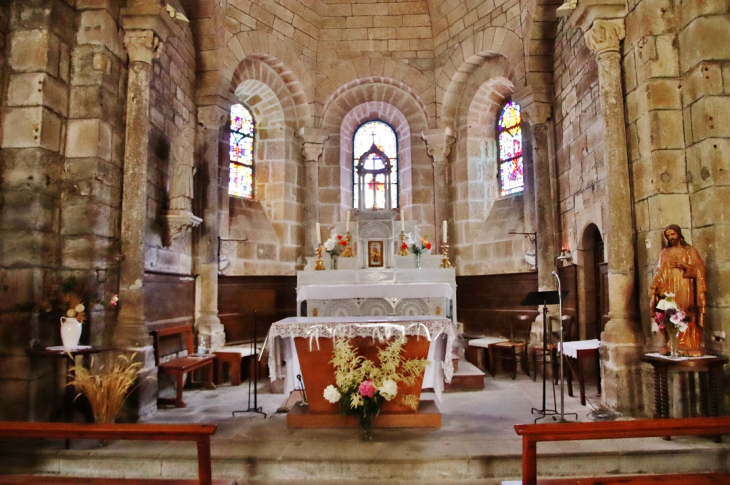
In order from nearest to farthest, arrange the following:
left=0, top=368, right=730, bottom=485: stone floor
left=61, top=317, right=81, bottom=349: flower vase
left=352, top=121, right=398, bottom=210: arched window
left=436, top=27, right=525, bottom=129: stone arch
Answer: left=0, top=368, right=730, bottom=485: stone floor → left=61, top=317, right=81, bottom=349: flower vase → left=436, top=27, right=525, bottom=129: stone arch → left=352, top=121, right=398, bottom=210: arched window

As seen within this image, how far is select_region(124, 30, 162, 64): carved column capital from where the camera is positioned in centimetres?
579

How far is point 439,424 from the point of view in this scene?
5023mm

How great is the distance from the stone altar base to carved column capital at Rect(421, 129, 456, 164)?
20.1 feet

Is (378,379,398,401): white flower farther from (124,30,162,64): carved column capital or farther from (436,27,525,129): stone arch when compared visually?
(436,27,525,129): stone arch

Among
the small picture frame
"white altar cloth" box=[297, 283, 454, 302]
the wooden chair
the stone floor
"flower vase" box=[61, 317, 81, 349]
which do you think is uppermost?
the small picture frame

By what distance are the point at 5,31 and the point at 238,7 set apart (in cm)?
440

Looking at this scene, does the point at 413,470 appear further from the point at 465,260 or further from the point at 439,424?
the point at 465,260

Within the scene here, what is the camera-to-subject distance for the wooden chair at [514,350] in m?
7.60

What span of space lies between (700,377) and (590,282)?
109 inches

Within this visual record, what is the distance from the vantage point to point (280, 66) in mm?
9812

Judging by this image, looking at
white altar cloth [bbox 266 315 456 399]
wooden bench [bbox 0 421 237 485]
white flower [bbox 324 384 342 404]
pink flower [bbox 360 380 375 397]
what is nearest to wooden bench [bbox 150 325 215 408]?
white altar cloth [bbox 266 315 456 399]

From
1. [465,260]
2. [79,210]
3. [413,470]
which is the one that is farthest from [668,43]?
[79,210]

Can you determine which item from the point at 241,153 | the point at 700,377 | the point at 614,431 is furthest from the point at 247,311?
the point at 614,431

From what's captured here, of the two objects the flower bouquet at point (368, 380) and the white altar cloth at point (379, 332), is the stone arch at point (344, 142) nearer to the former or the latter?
the white altar cloth at point (379, 332)
